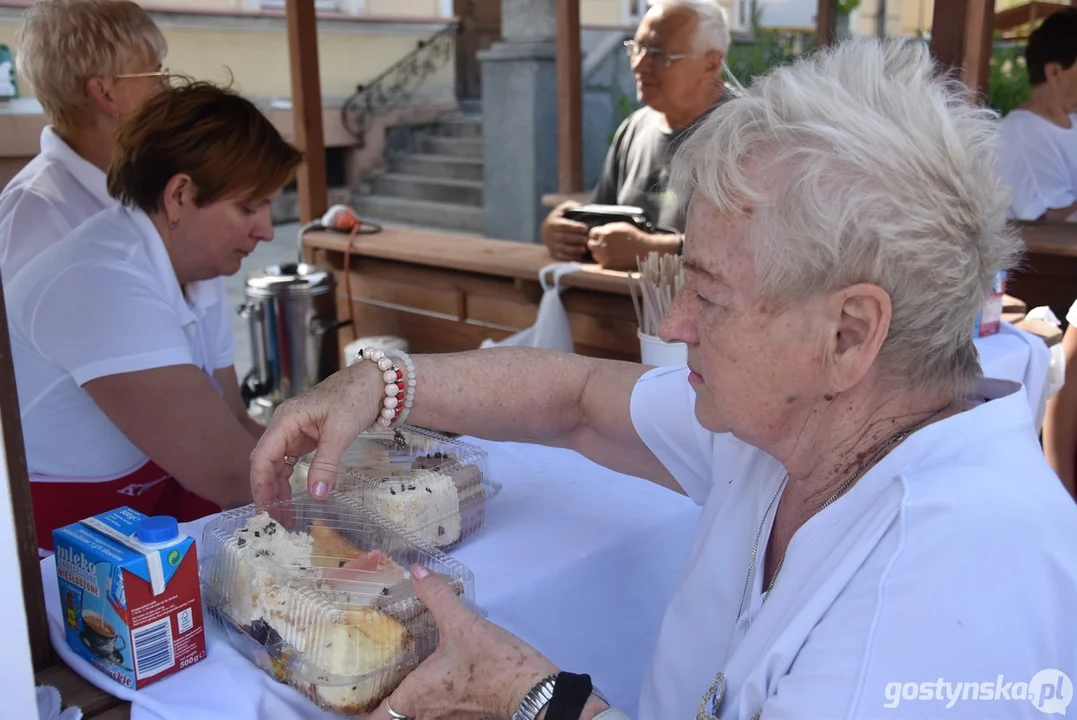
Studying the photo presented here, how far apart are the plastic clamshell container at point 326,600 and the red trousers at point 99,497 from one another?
35.1 inches

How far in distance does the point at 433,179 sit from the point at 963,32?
8574mm

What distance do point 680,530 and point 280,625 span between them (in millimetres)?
847

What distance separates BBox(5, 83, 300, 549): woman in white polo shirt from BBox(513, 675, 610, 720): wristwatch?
1.11m

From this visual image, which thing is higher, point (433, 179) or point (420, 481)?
point (420, 481)

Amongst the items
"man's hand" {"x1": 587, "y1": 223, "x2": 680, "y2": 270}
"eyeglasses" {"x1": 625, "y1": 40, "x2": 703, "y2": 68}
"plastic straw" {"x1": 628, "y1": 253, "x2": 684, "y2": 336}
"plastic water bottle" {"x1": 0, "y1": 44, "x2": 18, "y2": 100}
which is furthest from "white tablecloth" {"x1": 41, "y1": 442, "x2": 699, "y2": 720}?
"plastic water bottle" {"x1": 0, "y1": 44, "x2": 18, "y2": 100}

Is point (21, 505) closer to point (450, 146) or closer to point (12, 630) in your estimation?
point (12, 630)

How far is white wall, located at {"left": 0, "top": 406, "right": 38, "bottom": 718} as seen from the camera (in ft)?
2.91

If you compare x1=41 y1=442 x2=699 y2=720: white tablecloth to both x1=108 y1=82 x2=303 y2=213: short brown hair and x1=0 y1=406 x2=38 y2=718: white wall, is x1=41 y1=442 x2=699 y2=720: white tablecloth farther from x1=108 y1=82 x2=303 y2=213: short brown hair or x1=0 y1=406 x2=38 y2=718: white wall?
x1=108 y1=82 x2=303 y2=213: short brown hair

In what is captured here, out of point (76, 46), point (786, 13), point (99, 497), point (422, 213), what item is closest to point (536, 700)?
point (99, 497)

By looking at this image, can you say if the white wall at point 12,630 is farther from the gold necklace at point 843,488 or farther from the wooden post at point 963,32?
the wooden post at point 963,32

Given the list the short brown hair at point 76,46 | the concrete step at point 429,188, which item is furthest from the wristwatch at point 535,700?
the concrete step at point 429,188

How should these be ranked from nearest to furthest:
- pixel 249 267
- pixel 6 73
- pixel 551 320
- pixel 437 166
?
pixel 551 320
pixel 6 73
pixel 249 267
pixel 437 166

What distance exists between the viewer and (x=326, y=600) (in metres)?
1.09

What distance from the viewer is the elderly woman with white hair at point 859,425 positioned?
2.97 feet
